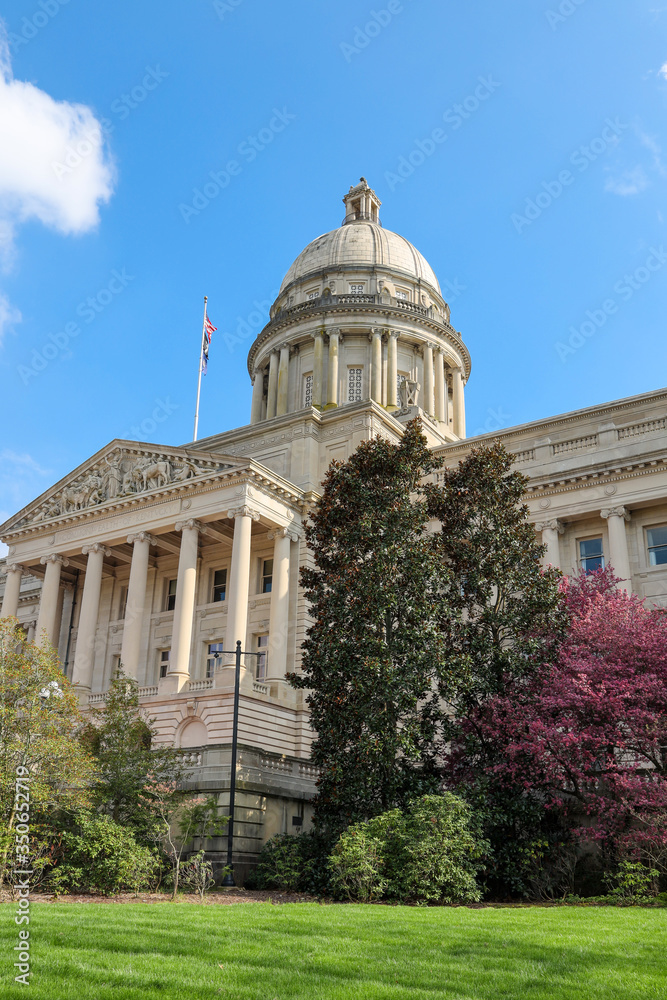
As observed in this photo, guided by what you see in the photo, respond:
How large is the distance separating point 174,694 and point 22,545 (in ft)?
48.6

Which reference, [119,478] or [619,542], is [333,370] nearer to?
[119,478]

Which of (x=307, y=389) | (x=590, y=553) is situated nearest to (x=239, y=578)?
(x=590, y=553)

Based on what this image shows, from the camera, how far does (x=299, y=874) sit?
22.8 metres

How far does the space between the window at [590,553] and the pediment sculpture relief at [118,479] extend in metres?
15.8

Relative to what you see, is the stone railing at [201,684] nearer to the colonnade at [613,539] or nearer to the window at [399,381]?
the colonnade at [613,539]

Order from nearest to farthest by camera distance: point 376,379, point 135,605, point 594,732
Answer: point 594,732 < point 135,605 < point 376,379

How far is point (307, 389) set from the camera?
198 feet

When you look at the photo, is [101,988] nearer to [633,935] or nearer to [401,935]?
[401,935]

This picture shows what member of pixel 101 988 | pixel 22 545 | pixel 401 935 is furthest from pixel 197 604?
pixel 101 988

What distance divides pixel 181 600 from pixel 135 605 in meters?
2.57

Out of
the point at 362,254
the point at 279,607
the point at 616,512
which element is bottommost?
the point at 279,607

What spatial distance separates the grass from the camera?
844 centimetres

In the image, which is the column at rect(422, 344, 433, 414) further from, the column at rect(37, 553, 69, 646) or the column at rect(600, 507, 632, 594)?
the column at rect(37, 553, 69, 646)

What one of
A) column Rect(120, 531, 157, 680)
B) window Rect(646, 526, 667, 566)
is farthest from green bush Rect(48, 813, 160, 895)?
window Rect(646, 526, 667, 566)
